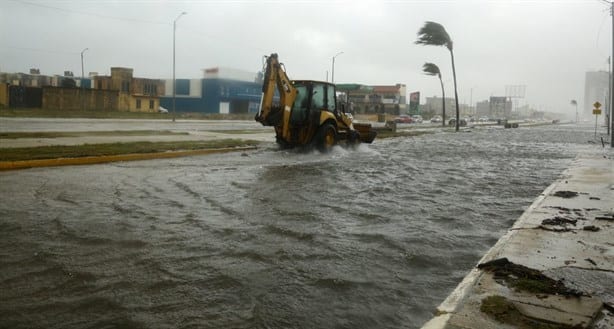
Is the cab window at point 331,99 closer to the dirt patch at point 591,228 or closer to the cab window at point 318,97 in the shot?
the cab window at point 318,97

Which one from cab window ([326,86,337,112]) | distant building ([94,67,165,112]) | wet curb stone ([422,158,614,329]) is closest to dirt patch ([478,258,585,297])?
wet curb stone ([422,158,614,329])

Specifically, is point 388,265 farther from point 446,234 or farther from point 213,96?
point 213,96

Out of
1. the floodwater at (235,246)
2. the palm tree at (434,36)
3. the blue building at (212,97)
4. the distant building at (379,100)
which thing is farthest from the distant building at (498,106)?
the floodwater at (235,246)

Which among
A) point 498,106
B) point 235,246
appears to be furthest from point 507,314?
point 498,106

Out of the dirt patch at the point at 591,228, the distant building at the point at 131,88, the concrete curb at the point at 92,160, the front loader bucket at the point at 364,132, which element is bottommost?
the dirt patch at the point at 591,228

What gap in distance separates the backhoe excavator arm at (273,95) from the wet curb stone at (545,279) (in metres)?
10.2

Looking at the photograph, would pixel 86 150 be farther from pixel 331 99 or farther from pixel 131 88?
pixel 131 88

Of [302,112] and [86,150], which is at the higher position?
[302,112]

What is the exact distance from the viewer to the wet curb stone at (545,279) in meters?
3.77

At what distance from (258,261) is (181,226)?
1742mm

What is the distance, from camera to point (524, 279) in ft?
15.3

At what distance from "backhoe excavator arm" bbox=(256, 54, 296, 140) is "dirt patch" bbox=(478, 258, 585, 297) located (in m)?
12.4

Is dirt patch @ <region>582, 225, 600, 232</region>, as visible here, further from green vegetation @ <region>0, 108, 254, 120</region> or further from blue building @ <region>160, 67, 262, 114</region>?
blue building @ <region>160, 67, 262, 114</region>

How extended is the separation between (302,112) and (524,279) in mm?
13953
